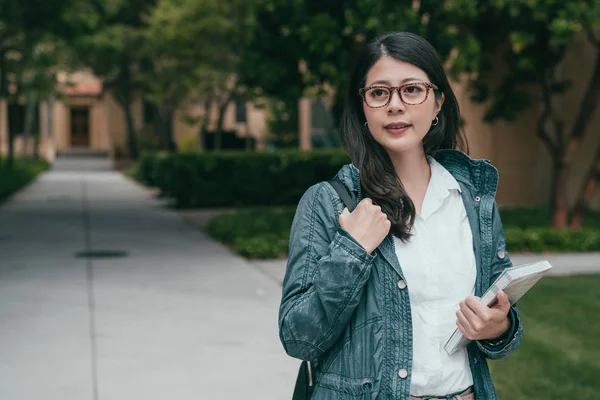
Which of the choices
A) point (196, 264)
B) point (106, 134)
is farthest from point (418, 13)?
point (106, 134)

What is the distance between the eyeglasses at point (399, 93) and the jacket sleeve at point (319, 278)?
0.81 ft

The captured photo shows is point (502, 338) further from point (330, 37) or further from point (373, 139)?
point (330, 37)

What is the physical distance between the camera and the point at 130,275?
399 inches

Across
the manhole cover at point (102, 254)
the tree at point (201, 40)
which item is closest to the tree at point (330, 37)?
the manhole cover at point (102, 254)

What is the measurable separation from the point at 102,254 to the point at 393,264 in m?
10.3

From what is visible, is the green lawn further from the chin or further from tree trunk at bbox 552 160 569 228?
tree trunk at bbox 552 160 569 228

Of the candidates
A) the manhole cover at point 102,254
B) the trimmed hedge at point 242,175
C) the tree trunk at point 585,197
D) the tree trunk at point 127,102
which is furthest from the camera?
the tree trunk at point 127,102

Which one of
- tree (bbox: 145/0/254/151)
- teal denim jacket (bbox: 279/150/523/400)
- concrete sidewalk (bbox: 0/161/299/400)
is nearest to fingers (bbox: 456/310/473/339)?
teal denim jacket (bbox: 279/150/523/400)

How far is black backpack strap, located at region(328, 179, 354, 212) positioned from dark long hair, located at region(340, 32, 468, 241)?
4cm

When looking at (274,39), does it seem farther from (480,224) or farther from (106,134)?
(106,134)

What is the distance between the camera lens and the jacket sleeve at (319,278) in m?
2.02

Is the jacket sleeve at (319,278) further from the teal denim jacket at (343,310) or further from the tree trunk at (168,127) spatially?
the tree trunk at (168,127)

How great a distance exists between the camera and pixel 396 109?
7.16 feet

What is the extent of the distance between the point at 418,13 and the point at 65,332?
23.1 ft
